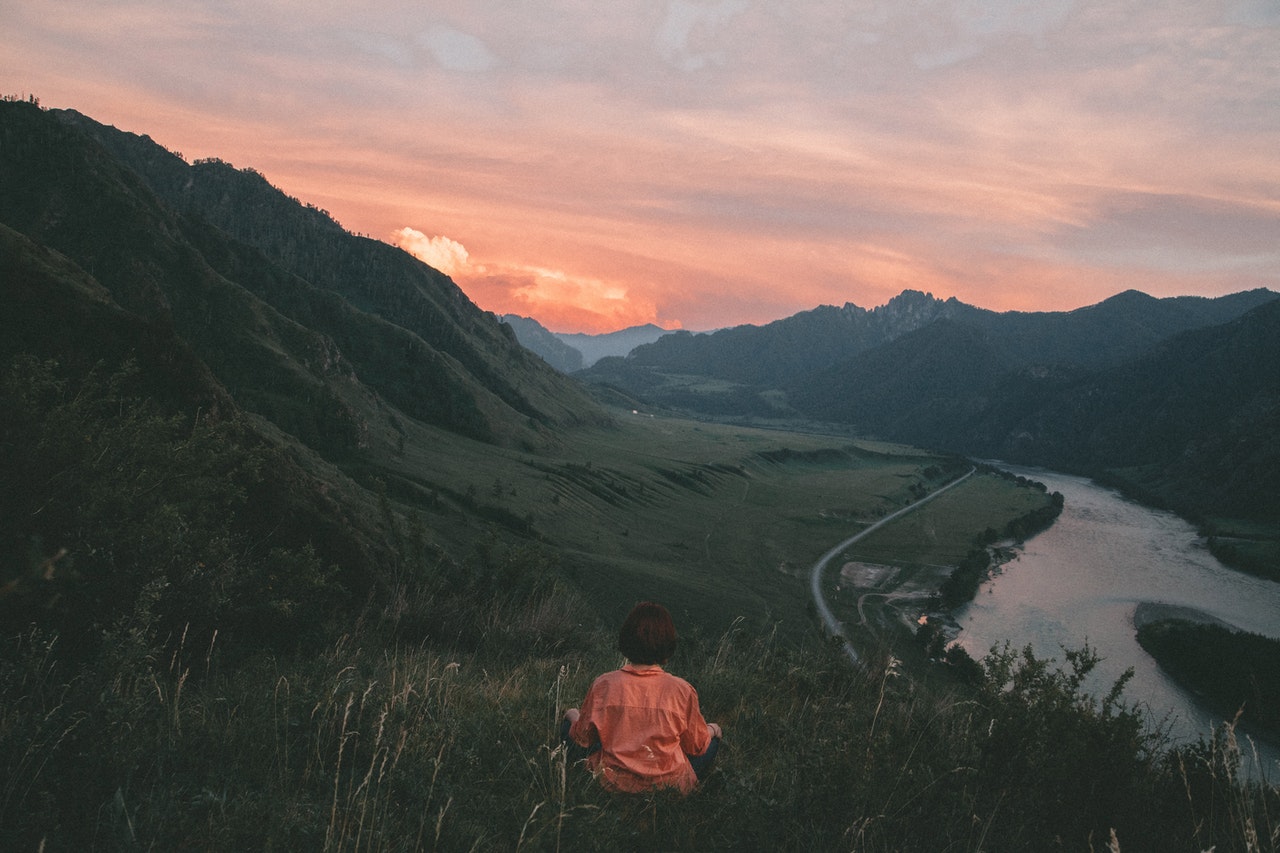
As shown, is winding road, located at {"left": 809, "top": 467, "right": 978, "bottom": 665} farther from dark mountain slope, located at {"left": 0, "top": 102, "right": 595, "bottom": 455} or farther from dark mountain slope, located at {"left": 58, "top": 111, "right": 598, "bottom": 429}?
dark mountain slope, located at {"left": 58, "top": 111, "right": 598, "bottom": 429}

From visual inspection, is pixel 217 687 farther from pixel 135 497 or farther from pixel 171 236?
pixel 171 236

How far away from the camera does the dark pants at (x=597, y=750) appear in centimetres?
544

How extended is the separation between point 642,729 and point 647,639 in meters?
0.72

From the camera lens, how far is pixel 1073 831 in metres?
5.20

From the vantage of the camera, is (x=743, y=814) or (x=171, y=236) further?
(x=171, y=236)

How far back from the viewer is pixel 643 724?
17.1ft

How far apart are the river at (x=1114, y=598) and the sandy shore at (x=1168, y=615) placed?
34.1 inches

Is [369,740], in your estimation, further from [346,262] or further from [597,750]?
[346,262]

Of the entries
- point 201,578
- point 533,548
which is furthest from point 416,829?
point 533,548

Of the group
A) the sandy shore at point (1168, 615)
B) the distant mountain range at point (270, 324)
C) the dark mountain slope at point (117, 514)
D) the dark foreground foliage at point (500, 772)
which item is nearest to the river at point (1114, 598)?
the sandy shore at point (1168, 615)

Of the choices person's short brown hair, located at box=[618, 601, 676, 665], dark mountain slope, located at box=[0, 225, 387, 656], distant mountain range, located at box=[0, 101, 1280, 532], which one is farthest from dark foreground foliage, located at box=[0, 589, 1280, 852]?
distant mountain range, located at box=[0, 101, 1280, 532]

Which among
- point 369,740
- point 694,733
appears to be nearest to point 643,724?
point 694,733

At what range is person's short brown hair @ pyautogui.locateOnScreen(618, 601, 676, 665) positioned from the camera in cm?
539

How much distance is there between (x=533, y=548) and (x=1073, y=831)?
1416cm
